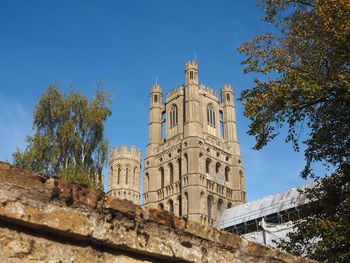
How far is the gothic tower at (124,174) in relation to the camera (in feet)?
217

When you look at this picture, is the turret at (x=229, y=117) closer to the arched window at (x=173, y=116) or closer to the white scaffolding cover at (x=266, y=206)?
the arched window at (x=173, y=116)

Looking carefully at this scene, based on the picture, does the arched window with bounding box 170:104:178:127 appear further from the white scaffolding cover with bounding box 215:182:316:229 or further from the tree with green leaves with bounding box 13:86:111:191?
the tree with green leaves with bounding box 13:86:111:191

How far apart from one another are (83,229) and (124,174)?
212 ft

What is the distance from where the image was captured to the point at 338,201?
380 inches

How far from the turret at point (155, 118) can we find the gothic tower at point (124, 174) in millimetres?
8704

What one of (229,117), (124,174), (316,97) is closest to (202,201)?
(229,117)

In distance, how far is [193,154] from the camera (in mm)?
53188

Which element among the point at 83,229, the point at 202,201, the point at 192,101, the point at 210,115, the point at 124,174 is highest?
the point at 210,115

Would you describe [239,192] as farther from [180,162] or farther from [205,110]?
[205,110]

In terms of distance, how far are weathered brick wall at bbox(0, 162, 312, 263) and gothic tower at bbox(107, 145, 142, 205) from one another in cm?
6290

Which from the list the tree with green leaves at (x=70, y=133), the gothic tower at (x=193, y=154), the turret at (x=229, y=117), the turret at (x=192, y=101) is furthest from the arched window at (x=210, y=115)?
the tree with green leaves at (x=70, y=133)

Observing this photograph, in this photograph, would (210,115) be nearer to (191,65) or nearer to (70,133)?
(191,65)

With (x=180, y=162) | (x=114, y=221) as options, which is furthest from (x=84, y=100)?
(x=180, y=162)

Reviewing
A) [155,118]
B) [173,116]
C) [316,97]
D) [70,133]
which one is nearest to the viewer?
[316,97]
